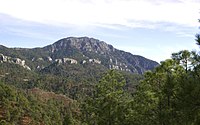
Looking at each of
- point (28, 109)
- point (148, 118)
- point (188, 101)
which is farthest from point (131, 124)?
point (28, 109)

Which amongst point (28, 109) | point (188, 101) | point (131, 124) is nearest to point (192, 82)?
point (188, 101)

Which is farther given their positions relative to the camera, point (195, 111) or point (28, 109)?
point (28, 109)

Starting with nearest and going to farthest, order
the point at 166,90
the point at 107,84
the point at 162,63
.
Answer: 1. the point at 166,90
2. the point at 162,63
3. the point at 107,84

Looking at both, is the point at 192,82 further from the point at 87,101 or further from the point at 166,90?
the point at 87,101

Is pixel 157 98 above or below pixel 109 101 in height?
above

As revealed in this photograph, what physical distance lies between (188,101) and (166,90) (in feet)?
16.7

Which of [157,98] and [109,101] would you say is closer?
[157,98]

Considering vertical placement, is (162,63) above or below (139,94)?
above

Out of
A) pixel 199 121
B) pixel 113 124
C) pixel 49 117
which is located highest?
pixel 199 121

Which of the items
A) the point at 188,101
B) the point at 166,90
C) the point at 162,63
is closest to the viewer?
the point at 188,101

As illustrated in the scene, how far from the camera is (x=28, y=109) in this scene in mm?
153250

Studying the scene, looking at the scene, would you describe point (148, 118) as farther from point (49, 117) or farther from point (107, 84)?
point (49, 117)

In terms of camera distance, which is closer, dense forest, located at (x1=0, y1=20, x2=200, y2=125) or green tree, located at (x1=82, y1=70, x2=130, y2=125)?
dense forest, located at (x1=0, y1=20, x2=200, y2=125)

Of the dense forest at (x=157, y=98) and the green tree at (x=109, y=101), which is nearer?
the dense forest at (x=157, y=98)
